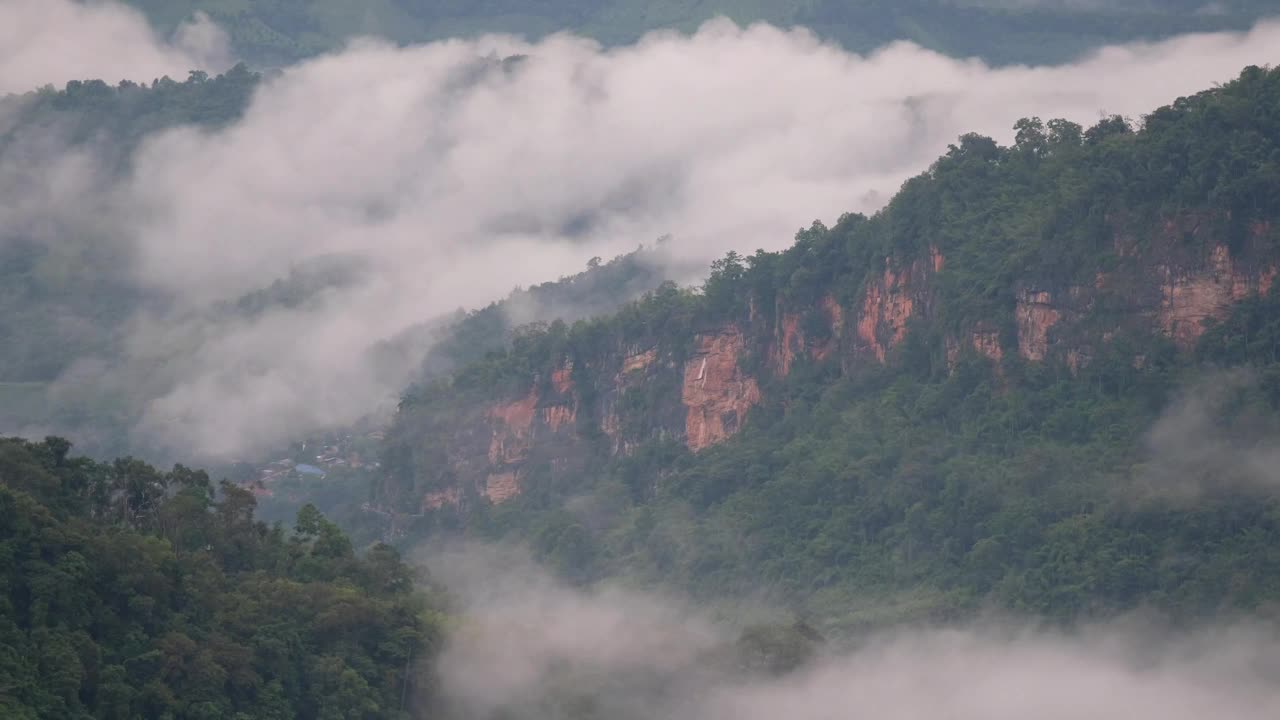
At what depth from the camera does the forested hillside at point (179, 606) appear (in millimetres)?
56281

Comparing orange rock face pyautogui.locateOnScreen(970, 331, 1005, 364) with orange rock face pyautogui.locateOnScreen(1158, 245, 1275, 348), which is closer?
orange rock face pyautogui.locateOnScreen(1158, 245, 1275, 348)

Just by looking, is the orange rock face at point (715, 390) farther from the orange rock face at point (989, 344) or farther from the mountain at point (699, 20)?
the mountain at point (699, 20)

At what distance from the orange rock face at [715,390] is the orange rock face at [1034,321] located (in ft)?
40.0

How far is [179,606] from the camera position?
2421 inches

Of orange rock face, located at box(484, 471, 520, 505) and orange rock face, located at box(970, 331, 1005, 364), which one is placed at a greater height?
orange rock face, located at box(970, 331, 1005, 364)

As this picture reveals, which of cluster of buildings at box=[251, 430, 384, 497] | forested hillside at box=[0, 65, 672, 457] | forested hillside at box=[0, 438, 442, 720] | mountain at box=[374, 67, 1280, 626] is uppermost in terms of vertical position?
forested hillside at box=[0, 65, 672, 457]

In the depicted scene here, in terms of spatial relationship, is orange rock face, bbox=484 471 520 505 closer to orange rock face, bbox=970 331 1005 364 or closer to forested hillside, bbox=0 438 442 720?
orange rock face, bbox=970 331 1005 364

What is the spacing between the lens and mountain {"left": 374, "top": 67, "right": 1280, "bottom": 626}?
7500cm

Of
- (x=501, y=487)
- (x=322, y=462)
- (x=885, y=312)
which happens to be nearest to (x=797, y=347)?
(x=885, y=312)

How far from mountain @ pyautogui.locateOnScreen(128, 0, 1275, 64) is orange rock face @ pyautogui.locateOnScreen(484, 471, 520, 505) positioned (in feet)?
131

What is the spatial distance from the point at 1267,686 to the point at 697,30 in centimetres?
8290

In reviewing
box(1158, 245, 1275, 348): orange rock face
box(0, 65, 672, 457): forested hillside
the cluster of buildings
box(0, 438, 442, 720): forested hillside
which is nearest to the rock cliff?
box(1158, 245, 1275, 348): orange rock face

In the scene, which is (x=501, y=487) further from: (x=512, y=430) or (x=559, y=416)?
(x=559, y=416)

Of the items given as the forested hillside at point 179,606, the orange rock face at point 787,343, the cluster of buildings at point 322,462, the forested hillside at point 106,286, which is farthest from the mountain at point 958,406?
the forested hillside at point 106,286
